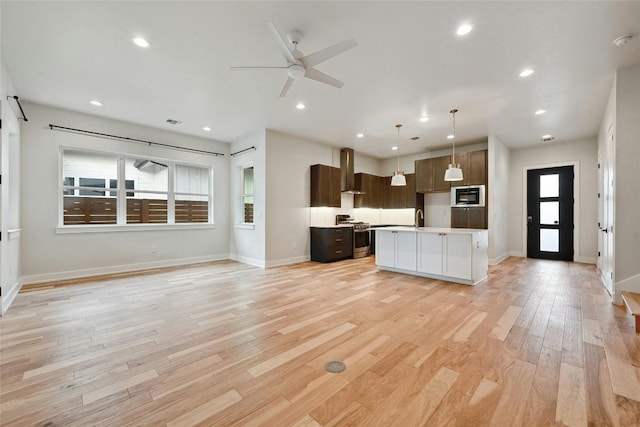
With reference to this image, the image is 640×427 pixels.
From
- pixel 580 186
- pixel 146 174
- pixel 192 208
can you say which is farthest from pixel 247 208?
pixel 580 186

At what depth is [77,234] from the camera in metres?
4.91

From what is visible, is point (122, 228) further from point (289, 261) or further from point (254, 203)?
point (289, 261)

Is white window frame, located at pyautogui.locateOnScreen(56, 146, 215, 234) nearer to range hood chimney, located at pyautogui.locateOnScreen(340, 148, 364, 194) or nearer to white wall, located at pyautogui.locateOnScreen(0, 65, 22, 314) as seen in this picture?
white wall, located at pyautogui.locateOnScreen(0, 65, 22, 314)

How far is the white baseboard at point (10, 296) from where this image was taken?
3.24 m

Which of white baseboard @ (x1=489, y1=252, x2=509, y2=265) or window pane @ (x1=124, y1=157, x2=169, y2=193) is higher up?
window pane @ (x1=124, y1=157, x2=169, y2=193)

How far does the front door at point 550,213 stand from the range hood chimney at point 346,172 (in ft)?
15.3

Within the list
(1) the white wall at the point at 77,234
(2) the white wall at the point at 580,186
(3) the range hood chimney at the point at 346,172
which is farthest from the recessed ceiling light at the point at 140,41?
(2) the white wall at the point at 580,186

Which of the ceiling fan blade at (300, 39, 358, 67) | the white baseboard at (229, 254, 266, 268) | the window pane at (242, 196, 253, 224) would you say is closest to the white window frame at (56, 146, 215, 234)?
the window pane at (242, 196, 253, 224)

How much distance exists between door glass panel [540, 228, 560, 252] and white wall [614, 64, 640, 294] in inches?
157

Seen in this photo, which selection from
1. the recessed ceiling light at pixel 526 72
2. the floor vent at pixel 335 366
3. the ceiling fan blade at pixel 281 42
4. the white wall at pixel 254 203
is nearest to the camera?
the floor vent at pixel 335 366

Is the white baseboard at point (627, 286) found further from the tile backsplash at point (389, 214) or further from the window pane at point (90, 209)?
the window pane at point (90, 209)

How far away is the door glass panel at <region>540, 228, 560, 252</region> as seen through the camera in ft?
22.0

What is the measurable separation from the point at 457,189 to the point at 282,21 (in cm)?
575

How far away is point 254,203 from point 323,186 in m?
1.74
